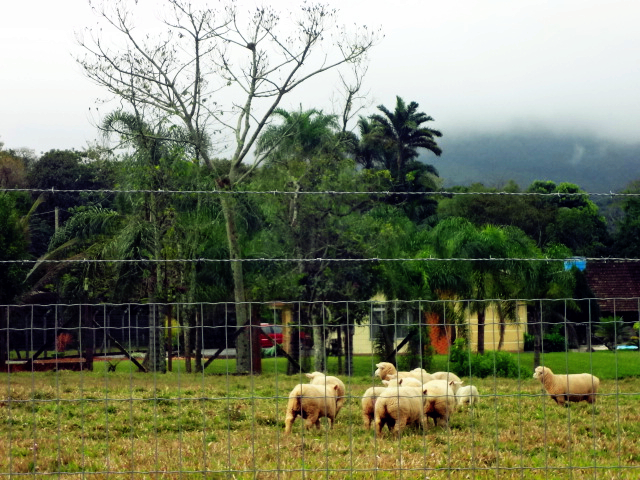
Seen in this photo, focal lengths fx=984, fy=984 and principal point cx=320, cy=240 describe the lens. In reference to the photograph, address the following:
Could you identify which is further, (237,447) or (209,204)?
(209,204)

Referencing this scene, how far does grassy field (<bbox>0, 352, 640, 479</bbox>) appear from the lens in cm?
758

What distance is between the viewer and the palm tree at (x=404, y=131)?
41.7 m

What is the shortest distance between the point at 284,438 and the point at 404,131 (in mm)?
33818

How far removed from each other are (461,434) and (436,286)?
42.8 ft

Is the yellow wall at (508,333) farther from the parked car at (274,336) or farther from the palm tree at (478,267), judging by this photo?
the parked car at (274,336)

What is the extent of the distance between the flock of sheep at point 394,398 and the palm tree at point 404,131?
1218 inches

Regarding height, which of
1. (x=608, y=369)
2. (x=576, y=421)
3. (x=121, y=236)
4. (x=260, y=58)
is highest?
(x=260, y=58)

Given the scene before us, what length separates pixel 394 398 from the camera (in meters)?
9.05

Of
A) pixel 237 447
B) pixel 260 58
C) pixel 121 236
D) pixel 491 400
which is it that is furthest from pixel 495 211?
pixel 237 447

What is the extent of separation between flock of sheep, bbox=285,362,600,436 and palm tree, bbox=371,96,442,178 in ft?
102

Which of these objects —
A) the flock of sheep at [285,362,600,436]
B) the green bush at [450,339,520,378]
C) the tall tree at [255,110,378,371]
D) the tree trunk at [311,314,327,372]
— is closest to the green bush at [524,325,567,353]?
the flock of sheep at [285,362,600,436]

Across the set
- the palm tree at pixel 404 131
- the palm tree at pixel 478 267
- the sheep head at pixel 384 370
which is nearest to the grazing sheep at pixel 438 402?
the sheep head at pixel 384 370

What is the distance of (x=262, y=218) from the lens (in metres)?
23.1

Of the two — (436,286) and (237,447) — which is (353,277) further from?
(237,447)
